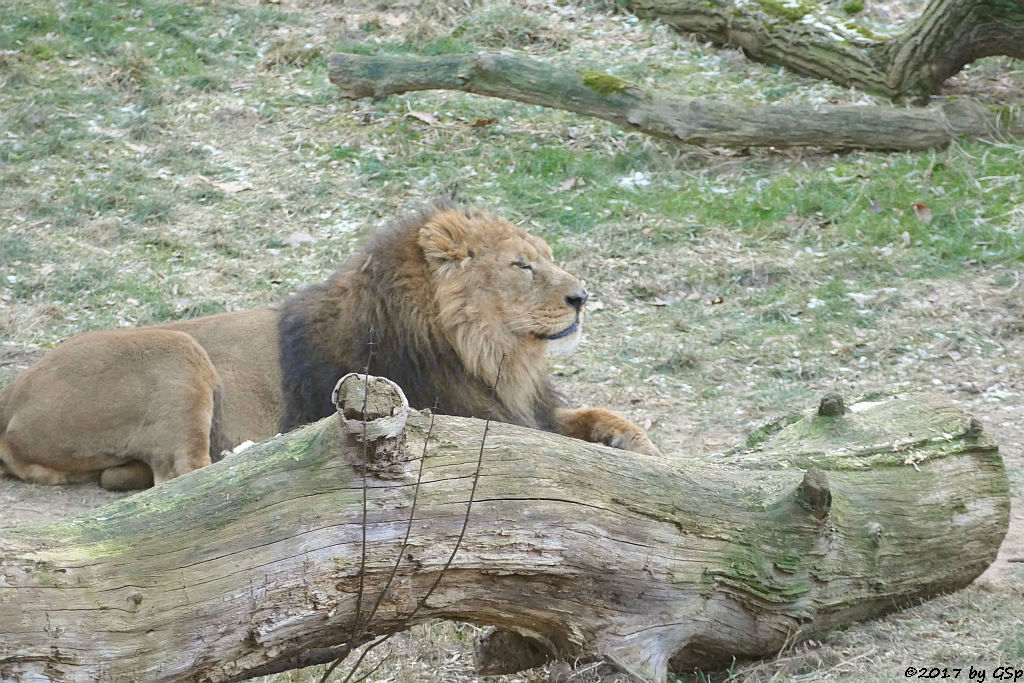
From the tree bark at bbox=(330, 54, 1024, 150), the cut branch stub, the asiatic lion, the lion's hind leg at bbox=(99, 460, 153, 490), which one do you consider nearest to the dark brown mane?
the asiatic lion

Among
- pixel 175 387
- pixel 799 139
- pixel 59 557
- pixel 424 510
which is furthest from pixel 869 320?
pixel 59 557

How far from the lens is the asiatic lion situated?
5477 millimetres

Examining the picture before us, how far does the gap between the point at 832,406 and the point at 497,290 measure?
1.72 metres

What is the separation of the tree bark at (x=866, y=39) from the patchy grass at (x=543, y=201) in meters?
0.22

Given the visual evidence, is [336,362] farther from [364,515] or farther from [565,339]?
[364,515]

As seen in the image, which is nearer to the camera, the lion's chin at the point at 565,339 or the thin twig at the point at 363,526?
the thin twig at the point at 363,526

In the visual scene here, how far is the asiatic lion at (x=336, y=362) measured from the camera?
5.48 m

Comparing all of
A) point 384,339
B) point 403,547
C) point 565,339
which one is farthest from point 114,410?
point 403,547

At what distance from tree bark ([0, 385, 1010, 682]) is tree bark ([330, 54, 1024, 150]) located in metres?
5.40

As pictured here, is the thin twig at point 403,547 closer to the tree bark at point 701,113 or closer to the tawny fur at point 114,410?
the tawny fur at point 114,410

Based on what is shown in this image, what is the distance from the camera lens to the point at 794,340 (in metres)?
7.36

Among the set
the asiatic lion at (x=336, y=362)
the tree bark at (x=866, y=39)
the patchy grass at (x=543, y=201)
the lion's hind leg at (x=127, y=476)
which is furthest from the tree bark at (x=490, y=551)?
the tree bark at (x=866, y=39)

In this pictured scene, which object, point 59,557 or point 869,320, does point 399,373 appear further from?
point 869,320

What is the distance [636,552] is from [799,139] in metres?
6.41
